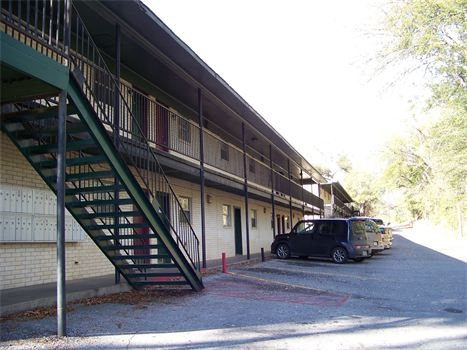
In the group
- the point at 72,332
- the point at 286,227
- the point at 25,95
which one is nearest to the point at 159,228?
the point at 72,332

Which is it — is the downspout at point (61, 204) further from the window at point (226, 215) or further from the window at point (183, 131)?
the window at point (226, 215)

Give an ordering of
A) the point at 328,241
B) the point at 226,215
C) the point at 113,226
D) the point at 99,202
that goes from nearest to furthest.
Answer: the point at 99,202
the point at 113,226
the point at 328,241
the point at 226,215

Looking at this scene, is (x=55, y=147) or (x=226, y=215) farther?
(x=226, y=215)

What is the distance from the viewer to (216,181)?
14.6 meters

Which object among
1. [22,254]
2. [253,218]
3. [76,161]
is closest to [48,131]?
[76,161]

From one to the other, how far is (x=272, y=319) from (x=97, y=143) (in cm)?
380

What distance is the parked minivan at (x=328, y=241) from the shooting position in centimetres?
1677

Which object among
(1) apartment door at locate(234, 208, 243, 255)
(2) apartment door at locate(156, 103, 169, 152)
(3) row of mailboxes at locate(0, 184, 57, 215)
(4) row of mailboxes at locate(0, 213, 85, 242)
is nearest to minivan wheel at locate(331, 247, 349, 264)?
(1) apartment door at locate(234, 208, 243, 255)

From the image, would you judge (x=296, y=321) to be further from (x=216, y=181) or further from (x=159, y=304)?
(x=216, y=181)

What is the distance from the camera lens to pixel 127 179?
730 centimetres

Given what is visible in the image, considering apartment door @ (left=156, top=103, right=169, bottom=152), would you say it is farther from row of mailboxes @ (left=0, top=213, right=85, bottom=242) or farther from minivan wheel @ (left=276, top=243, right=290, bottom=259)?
minivan wheel @ (left=276, top=243, right=290, bottom=259)

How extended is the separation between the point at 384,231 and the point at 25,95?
21233mm

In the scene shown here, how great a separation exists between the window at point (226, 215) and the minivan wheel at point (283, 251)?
2.39 meters

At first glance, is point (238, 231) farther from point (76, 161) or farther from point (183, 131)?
point (76, 161)
